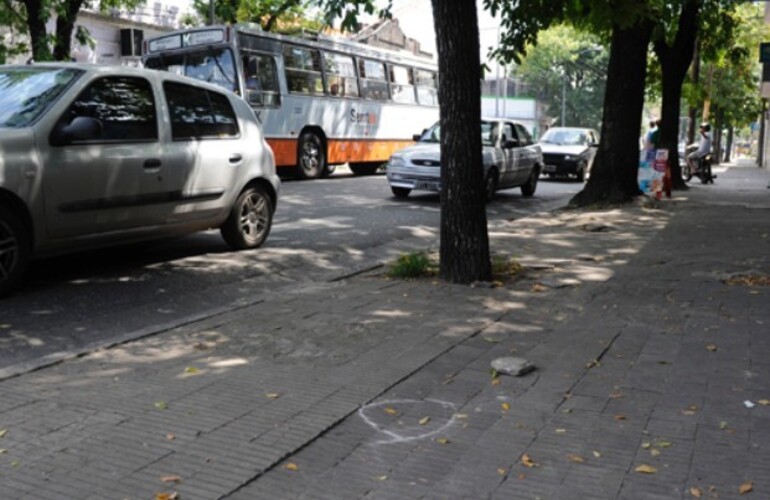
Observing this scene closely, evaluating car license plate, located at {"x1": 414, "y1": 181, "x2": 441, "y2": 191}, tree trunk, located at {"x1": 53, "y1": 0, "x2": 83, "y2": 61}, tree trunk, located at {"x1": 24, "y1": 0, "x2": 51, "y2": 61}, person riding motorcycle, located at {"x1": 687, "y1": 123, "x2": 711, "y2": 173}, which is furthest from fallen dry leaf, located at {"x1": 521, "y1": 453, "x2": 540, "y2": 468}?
person riding motorcycle, located at {"x1": 687, "y1": 123, "x2": 711, "y2": 173}

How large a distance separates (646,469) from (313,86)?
17.2 metres

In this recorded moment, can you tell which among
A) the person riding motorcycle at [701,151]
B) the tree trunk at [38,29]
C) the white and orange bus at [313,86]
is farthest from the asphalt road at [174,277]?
the person riding motorcycle at [701,151]

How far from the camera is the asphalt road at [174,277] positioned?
538cm

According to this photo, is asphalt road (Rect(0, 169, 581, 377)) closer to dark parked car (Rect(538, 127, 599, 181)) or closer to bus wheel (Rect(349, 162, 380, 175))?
bus wheel (Rect(349, 162, 380, 175))

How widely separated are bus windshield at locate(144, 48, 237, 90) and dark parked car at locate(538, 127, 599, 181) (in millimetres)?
9560

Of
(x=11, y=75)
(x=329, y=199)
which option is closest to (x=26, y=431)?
(x=11, y=75)

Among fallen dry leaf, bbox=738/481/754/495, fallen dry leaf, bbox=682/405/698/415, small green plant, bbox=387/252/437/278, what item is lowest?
fallen dry leaf, bbox=682/405/698/415

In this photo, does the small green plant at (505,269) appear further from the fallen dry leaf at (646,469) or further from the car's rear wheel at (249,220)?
the fallen dry leaf at (646,469)

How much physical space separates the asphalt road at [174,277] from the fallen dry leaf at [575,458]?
301 centimetres

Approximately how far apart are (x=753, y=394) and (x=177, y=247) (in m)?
6.38

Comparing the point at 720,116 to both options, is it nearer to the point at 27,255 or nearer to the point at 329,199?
the point at 329,199

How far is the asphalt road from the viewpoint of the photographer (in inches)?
212

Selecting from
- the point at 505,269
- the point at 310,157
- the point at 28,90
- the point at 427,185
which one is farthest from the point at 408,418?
the point at 310,157

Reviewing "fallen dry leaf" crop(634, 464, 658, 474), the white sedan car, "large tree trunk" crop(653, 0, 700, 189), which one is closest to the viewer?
"fallen dry leaf" crop(634, 464, 658, 474)
